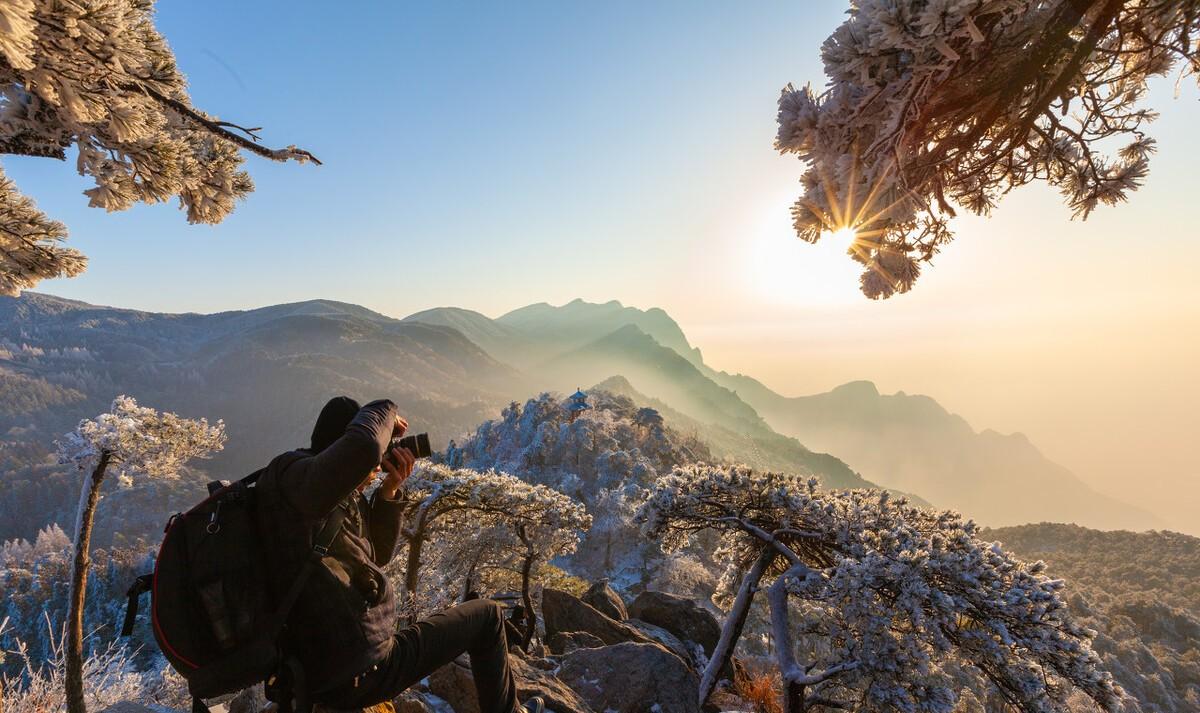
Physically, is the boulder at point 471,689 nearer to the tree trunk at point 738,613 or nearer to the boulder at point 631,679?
the boulder at point 631,679

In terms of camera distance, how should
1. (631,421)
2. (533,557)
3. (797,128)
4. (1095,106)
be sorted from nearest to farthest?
(797,128), (1095,106), (533,557), (631,421)

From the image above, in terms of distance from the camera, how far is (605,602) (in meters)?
12.9

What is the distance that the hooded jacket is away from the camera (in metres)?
2.31

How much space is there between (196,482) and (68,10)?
171m

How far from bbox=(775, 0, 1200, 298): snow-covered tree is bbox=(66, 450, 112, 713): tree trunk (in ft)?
39.8

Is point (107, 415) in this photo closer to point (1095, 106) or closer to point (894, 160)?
point (894, 160)

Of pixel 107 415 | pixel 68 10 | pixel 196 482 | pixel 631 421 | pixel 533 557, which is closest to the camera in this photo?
pixel 68 10

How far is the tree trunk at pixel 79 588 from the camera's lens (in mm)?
7590

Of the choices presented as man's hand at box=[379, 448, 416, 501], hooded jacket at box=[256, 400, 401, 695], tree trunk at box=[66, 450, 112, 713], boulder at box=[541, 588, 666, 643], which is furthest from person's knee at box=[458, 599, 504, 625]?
tree trunk at box=[66, 450, 112, 713]

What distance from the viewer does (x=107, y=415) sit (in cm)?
934

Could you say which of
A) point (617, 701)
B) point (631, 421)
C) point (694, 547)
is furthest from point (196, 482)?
point (617, 701)

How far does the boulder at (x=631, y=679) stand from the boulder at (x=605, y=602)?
5.87 meters

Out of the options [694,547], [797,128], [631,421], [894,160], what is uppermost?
[797,128]

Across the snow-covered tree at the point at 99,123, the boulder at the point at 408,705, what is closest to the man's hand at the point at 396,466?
the snow-covered tree at the point at 99,123
